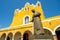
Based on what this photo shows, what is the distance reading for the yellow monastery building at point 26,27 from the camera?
683 inches

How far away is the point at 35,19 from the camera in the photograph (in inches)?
356

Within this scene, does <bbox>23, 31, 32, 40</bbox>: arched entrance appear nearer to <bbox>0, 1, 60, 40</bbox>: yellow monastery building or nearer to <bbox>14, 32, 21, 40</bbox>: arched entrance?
<bbox>0, 1, 60, 40</bbox>: yellow monastery building

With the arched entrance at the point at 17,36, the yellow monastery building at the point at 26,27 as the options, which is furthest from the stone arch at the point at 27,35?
the arched entrance at the point at 17,36

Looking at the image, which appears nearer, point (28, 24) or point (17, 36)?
point (28, 24)

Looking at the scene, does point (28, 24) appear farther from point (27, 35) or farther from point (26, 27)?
point (27, 35)

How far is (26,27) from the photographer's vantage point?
64.7ft

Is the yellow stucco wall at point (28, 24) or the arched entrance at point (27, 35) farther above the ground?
the yellow stucco wall at point (28, 24)

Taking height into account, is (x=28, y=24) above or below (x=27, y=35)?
above

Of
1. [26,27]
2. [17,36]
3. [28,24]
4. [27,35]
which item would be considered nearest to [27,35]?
[27,35]

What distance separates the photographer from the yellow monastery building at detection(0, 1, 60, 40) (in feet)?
56.9

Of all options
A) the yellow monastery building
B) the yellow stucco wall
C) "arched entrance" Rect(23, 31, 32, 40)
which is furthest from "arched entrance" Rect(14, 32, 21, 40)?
"arched entrance" Rect(23, 31, 32, 40)

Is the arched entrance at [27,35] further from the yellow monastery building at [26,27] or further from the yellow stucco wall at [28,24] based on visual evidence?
the yellow stucco wall at [28,24]

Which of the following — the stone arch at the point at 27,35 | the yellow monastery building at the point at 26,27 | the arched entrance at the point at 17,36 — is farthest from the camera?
the arched entrance at the point at 17,36

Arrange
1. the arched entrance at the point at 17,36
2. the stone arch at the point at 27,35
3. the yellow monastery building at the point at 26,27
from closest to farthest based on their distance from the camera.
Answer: the yellow monastery building at the point at 26,27, the stone arch at the point at 27,35, the arched entrance at the point at 17,36
